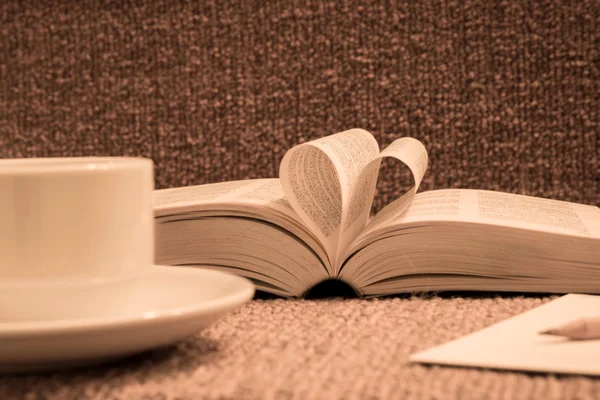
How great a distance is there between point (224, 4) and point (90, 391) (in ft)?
2.62

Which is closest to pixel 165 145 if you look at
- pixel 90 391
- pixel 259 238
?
pixel 259 238

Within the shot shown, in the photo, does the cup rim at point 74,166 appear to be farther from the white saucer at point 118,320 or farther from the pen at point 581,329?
the pen at point 581,329

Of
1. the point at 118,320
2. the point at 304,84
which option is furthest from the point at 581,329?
the point at 304,84

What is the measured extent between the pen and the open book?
21 cm

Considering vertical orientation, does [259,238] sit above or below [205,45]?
below

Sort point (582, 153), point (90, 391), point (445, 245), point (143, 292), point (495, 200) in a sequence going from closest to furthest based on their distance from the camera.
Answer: point (90, 391)
point (143, 292)
point (445, 245)
point (495, 200)
point (582, 153)

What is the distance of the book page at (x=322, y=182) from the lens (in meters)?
0.71

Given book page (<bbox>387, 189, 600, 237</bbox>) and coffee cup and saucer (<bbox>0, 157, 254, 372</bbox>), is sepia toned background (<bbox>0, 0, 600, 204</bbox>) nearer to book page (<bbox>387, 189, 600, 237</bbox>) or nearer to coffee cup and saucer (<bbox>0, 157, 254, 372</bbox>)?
book page (<bbox>387, 189, 600, 237</bbox>)

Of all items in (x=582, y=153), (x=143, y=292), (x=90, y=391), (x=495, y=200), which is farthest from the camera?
(x=582, y=153)

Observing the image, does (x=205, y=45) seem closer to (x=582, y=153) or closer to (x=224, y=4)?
(x=224, y=4)

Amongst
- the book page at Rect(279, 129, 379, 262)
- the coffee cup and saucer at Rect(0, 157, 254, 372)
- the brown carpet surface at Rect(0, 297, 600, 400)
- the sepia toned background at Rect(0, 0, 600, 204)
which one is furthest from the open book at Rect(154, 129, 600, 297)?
the sepia toned background at Rect(0, 0, 600, 204)

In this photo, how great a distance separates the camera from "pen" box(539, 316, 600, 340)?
0.49 meters

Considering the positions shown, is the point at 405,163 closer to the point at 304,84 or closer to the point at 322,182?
the point at 322,182

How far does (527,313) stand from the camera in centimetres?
60
